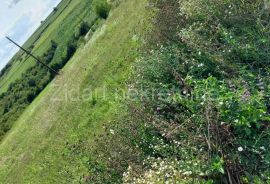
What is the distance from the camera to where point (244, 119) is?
6.59 metres

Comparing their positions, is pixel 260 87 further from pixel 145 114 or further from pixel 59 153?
pixel 59 153

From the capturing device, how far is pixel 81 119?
16.8m

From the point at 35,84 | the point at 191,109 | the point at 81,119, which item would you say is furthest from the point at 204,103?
the point at 35,84

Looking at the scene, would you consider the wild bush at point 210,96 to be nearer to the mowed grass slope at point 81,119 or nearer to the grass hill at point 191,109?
the grass hill at point 191,109

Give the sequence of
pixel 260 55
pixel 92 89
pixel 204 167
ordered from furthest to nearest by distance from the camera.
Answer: pixel 92 89
pixel 260 55
pixel 204 167

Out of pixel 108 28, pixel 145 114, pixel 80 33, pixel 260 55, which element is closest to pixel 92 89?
pixel 108 28

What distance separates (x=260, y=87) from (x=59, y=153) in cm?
1095

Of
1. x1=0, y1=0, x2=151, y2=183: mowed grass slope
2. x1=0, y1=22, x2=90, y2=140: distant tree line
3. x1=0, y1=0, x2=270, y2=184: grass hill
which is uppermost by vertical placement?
x1=0, y1=0, x2=270, y2=184: grass hill

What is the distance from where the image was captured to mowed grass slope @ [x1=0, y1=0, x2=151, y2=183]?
559 inches

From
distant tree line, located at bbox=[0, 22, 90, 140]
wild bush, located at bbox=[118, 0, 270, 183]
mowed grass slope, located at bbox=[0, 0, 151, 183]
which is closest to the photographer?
wild bush, located at bbox=[118, 0, 270, 183]

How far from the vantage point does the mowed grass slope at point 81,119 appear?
1421 cm

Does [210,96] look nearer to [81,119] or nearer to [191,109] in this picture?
[191,109]

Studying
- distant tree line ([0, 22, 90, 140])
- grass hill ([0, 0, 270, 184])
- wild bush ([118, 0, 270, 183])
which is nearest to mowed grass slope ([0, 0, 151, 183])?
grass hill ([0, 0, 270, 184])

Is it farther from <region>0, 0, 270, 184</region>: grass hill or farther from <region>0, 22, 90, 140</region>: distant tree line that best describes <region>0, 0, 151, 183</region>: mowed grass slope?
<region>0, 22, 90, 140</region>: distant tree line
